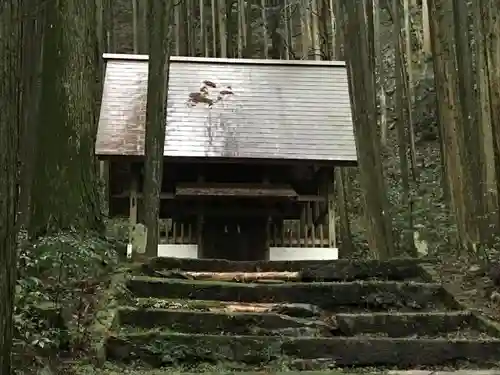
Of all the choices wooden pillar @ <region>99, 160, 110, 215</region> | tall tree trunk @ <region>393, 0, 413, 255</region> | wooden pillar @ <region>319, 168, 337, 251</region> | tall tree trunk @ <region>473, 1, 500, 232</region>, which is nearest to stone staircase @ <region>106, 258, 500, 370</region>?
tall tree trunk @ <region>473, 1, 500, 232</region>

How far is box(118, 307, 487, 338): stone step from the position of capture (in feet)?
16.9

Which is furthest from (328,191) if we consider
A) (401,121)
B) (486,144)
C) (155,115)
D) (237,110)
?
(401,121)

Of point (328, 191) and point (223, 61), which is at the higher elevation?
point (223, 61)

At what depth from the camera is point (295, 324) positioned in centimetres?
525

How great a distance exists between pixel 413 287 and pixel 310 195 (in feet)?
19.2

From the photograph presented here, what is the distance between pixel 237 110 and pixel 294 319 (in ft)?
23.4

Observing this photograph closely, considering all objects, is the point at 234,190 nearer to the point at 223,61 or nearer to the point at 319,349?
the point at 223,61

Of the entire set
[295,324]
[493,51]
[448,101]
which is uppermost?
[493,51]

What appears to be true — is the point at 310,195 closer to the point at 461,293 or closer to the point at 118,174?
the point at 118,174

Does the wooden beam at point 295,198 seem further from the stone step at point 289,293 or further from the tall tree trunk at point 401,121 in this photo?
the stone step at point 289,293

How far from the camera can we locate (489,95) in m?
8.71

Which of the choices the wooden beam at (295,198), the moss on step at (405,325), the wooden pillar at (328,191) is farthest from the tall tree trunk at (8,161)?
the wooden pillar at (328,191)

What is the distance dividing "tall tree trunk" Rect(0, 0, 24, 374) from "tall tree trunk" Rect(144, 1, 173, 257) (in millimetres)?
→ 4384

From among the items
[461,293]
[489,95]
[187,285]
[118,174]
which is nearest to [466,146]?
[489,95]
